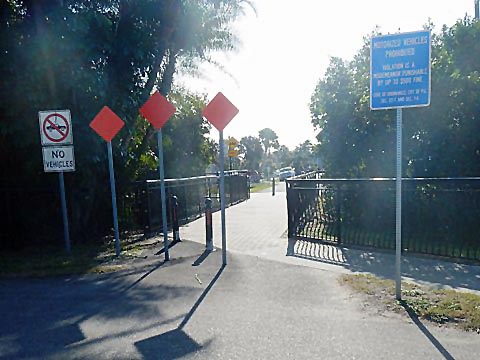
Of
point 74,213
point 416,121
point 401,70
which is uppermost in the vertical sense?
point 401,70

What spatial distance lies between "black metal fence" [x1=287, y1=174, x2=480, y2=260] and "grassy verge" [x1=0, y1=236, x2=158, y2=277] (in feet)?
13.7

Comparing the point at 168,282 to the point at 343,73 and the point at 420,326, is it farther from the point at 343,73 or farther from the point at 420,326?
the point at 343,73

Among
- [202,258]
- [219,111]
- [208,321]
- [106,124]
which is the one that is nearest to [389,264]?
[202,258]

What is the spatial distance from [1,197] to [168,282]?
6233 millimetres

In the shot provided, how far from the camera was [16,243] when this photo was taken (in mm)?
10055

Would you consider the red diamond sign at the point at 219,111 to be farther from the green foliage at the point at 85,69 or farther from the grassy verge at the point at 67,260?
the green foliage at the point at 85,69

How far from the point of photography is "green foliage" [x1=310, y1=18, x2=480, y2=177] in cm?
929

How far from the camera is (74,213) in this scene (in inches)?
405

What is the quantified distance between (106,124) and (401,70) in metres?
Result: 5.61

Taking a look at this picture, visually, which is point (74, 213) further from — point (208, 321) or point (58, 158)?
point (208, 321)

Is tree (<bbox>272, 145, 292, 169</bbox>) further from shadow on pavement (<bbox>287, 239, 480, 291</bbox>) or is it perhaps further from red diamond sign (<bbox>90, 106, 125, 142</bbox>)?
red diamond sign (<bbox>90, 106, 125, 142</bbox>)

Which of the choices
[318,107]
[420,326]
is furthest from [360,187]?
[318,107]

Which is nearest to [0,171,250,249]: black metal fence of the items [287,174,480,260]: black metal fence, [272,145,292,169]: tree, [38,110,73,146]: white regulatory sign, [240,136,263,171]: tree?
[38,110,73,146]: white regulatory sign

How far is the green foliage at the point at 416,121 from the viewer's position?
30.5 feet
